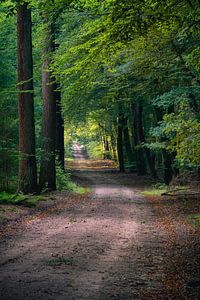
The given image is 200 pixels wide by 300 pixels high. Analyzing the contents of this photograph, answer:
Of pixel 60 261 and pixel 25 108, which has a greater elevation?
pixel 25 108

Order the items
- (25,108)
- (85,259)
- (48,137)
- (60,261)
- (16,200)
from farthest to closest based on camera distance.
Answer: (48,137) → (25,108) → (16,200) → (85,259) → (60,261)

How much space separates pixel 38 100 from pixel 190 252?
17.2 meters

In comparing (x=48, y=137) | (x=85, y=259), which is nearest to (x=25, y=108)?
(x=48, y=137)

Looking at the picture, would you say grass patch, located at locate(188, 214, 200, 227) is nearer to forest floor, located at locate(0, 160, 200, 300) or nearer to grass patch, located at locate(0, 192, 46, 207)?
forest floor, located at locate(0, 160, 200, 300)

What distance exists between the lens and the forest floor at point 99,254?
19.2 feet

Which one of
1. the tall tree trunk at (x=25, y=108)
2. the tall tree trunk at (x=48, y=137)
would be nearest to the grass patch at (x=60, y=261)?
the tall tree trunk at (x=25, y=108)

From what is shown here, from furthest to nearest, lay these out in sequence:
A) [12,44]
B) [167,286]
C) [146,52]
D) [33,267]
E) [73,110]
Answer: [73,110] → [12,44] → [146,52] → [33,267] → [167,286]

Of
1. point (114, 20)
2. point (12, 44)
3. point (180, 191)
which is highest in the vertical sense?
point (12, 44)

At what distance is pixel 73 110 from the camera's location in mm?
30438

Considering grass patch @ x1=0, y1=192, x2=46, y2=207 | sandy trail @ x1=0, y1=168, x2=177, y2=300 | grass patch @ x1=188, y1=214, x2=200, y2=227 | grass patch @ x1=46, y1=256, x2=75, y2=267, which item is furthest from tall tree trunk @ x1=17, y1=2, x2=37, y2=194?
grass patch @ x1=46, y1=256, x2=75, y2=267

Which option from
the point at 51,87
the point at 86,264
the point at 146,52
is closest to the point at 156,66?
the point at 146,52

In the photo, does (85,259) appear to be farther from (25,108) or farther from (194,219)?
(25,108)

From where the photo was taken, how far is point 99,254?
26.5 feet

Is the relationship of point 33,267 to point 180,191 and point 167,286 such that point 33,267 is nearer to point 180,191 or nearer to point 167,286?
point 167,286
